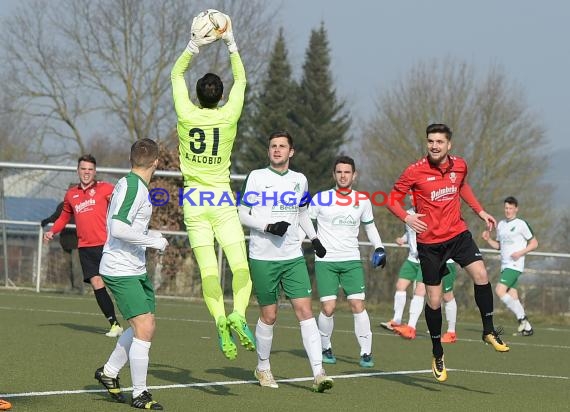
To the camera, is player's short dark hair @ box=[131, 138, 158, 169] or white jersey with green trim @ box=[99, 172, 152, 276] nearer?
white jersey with green trim @ box=[99, 172, 152, 276]

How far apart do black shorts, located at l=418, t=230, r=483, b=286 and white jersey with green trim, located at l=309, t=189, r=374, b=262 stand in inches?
78.7

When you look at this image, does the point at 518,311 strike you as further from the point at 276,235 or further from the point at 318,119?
the point at 318,119

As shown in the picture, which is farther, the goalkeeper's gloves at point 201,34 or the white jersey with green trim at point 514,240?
→ the white jersey with green trim at point 514,240

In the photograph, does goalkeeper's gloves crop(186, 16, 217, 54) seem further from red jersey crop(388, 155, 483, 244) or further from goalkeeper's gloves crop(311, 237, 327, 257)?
red jersey crop(388, 155, 483, 244)

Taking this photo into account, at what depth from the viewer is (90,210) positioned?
13.1 meters

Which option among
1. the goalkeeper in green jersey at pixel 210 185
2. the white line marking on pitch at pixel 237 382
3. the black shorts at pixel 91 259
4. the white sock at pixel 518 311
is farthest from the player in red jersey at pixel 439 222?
the white sock at pixel 518 311

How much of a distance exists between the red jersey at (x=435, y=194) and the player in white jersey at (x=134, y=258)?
2.79 meters

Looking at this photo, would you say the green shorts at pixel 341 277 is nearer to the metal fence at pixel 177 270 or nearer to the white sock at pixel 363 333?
the white sock at pixel 363 333

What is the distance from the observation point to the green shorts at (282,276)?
905 cm

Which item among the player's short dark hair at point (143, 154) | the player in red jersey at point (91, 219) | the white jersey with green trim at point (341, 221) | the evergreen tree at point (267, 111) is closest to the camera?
the player's short dark hair at point (143, 154)

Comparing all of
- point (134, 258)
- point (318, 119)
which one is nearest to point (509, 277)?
point (134, 258)

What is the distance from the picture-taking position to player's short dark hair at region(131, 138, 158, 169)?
7.66 m

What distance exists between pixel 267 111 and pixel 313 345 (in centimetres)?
4859

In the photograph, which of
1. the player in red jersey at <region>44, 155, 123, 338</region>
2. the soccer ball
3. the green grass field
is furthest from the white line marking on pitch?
the player in red jersey at <region>44, 155, 123, 338</region>
